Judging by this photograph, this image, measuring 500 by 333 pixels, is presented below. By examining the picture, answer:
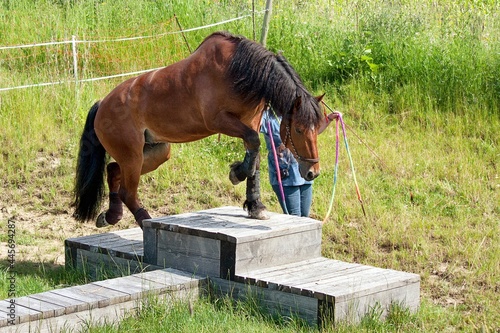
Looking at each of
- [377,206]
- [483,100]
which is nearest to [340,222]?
[377,206]

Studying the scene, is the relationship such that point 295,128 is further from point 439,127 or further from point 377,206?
point 439,127

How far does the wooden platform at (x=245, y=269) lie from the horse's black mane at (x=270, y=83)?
0.93m

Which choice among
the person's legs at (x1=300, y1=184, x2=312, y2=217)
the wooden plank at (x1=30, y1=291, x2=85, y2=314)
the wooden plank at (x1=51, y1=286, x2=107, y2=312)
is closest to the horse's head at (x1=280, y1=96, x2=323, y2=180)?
the person's legs at (x1=300, y1=184, x2=312, y2=217)

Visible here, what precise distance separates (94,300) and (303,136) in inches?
76.0

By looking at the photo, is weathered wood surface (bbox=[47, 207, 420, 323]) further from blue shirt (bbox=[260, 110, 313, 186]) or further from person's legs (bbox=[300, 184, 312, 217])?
person's legs (bbox=[300, 184, 312, 217])

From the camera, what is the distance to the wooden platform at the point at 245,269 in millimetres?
5098

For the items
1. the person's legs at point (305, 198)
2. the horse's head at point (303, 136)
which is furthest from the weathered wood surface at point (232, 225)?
the person's legs at point (305, 198)

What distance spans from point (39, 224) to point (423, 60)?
5684mm

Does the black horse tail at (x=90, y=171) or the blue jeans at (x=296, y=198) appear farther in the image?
the black horse tail at (x=90, y=171)

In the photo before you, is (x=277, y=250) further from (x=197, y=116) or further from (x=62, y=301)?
(x=62, y=301)

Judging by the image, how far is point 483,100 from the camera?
1011 centimetres

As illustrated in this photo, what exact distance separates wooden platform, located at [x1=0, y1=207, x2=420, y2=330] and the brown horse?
0.42 m

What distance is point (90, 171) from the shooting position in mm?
7281

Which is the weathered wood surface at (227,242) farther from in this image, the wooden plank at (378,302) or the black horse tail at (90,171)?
the black horse tail at (90,171)
